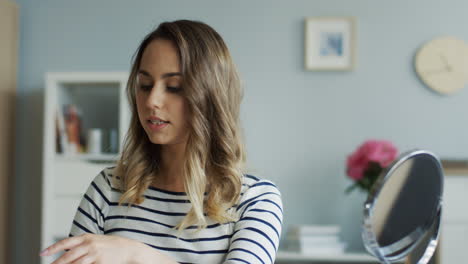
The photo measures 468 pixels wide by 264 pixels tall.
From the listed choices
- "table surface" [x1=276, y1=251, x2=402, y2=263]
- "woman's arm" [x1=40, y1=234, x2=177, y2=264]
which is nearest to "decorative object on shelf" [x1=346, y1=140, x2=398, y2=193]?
"table surface" [x1=276, y1=251, x2=402, y2=263]

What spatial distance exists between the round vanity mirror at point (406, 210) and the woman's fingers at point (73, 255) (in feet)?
1.64

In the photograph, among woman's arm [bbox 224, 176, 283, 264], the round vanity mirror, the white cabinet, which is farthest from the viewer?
the white cabinet

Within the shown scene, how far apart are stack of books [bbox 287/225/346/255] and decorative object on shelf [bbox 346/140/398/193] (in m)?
0.30

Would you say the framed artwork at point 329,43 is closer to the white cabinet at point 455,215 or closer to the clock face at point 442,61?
the clock face at point 442,61

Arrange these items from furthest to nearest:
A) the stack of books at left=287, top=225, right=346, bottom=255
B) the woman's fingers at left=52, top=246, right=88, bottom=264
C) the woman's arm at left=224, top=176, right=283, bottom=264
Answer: the stack of books at left=287, top=225, right=346, bottom=255, the woman's arm at left=224, top=176, right=283, bottom=264, the woman's fingers at left=52, top=246, right=88, bottom=264

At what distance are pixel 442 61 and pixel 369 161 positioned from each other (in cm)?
86

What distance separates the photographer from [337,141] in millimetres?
3418

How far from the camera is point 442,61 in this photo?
11.1 ft

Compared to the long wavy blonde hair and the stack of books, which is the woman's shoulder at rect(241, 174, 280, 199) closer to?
the long wavy blonde hair

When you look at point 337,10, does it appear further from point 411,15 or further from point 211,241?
point 211,241

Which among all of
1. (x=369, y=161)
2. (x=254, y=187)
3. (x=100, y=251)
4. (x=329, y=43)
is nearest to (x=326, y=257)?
(x=369, y=161)

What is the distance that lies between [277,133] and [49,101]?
138 cm

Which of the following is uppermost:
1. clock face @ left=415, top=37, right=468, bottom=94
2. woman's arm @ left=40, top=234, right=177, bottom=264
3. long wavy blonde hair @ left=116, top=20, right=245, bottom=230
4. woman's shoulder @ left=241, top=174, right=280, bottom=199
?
clock face @ left=415, top=37, right=468, bottom=94

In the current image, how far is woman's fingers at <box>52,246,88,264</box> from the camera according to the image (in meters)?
0.93
